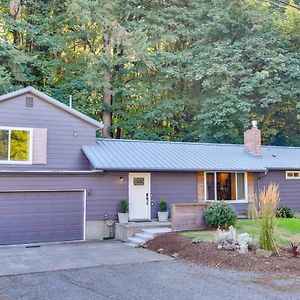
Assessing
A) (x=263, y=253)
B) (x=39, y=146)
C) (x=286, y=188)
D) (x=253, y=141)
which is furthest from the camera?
(x=253, y=141)

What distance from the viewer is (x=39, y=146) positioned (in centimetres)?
1382

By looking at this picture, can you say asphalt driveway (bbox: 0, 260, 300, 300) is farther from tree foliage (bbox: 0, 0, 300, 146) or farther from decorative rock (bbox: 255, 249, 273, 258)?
tree foliage (bbox: 0, 0, 300, 146)

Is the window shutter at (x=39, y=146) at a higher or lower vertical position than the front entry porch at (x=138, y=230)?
higher

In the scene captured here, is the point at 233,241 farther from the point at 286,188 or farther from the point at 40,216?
the point at 286,188

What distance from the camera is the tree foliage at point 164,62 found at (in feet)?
71.2

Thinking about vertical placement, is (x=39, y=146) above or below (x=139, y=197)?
above

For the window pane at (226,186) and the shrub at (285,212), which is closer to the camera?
the window pane at (226,186)

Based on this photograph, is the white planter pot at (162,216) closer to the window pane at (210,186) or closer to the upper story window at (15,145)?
the window pane at (210,186)

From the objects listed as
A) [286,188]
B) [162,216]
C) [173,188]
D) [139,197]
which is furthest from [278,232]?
[286,188]

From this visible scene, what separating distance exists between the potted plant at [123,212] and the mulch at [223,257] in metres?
2.67

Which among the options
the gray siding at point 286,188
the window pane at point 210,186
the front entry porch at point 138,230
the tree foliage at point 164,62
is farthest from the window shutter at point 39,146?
the gray siding at point 286,188

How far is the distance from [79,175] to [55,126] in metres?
2.23

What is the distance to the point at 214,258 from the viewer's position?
917 cm

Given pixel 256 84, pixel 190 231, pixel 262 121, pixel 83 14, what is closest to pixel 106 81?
pixel 83 14
